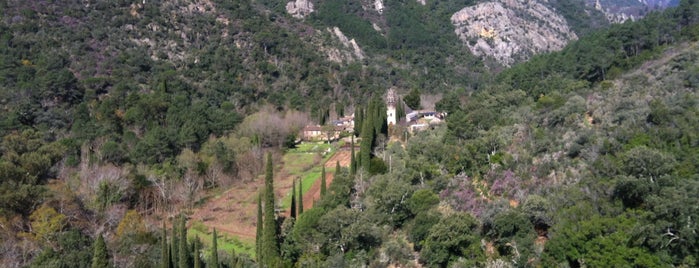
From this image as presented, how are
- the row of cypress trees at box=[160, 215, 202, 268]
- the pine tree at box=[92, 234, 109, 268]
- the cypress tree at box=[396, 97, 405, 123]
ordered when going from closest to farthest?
the pine tree at box=[92, 234, 109, 268] → the row of cypress trees at box=[160, 215, 202, 268] → the cypress tree at box=[396, 97, 405, 123]

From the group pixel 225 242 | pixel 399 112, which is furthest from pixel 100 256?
pixel 399 112

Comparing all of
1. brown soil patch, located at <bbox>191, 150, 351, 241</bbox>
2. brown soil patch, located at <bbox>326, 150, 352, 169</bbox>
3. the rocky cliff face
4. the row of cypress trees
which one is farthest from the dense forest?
the rocky cliff face

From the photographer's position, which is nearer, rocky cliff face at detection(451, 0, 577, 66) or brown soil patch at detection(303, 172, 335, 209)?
brown soil patch at detection(303, 172, 335, 209)

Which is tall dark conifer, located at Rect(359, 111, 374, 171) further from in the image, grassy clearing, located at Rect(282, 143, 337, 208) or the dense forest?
grassy clearing, located at Rect(282, 143, 337, 208)

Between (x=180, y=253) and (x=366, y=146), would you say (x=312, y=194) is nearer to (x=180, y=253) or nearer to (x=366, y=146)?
(x=366, y=146)

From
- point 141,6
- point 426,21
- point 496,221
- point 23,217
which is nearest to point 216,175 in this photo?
point 23,217

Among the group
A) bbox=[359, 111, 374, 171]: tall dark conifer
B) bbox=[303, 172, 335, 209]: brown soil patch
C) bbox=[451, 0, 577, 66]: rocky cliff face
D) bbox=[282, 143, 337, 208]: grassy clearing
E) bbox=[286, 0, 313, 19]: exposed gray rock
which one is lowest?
bbox=[303, 172, 335, 209]: brown soil patch

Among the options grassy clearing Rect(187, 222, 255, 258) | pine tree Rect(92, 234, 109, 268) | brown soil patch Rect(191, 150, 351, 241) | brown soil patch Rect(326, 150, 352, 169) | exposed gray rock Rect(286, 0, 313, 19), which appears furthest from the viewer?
exposed gray rock Rect(286, 0, 313, 19)
